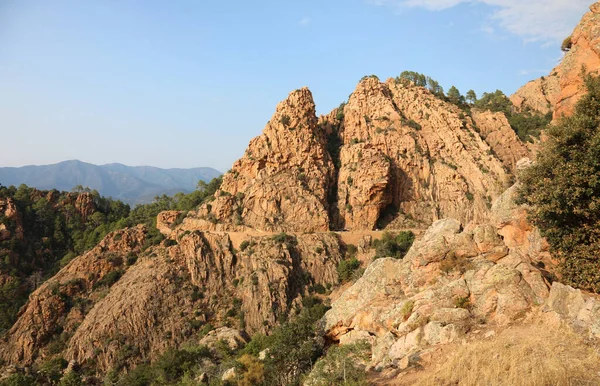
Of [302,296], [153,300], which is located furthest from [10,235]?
[302,296]

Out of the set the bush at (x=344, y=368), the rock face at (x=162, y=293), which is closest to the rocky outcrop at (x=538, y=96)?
the rock face at (x=162, y=293)

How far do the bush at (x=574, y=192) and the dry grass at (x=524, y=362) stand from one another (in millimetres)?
3859

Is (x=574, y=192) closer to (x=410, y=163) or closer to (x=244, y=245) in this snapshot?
(x=244, y=245)

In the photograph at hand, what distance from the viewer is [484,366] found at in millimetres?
11062

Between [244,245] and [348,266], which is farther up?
[244,245]

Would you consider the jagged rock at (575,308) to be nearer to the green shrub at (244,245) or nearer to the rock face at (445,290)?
the rock face at (445,290)

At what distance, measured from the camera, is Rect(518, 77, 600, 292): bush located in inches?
572

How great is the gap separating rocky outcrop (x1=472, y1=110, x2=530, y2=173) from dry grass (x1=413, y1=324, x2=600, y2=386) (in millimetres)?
42290

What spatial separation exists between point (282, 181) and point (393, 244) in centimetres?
1443

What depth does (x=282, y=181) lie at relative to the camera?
1836 inches

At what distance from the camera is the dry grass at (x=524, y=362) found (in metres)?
10.1

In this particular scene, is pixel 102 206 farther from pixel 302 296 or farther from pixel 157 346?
pixel 302 296

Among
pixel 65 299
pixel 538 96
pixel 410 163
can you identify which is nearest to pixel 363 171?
pixel 410 163

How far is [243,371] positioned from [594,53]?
2347 centimetres
